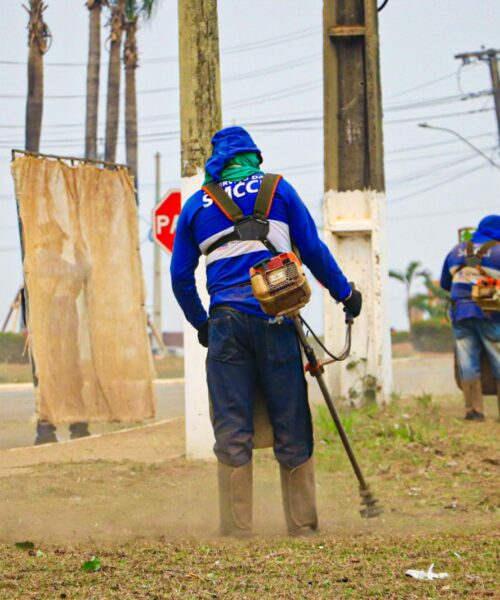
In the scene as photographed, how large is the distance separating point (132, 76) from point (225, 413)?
98.7 feet

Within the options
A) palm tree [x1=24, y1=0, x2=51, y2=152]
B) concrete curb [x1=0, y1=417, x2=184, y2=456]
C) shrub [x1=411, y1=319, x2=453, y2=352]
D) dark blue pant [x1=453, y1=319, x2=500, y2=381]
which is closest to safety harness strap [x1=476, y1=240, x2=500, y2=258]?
dark blue pant [x1=453, y1=319, x2=500, y2=381]

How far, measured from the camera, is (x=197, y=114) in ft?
31.4

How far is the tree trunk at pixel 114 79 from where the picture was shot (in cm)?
3303

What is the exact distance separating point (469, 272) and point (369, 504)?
5.36 m

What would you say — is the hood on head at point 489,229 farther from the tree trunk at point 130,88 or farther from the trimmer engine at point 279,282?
the tree trunk at point 130,88

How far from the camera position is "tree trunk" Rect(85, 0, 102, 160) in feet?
107

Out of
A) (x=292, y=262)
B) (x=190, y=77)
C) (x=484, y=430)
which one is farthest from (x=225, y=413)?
(x=484, y=430)

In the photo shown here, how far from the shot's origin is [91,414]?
1186 centimetres

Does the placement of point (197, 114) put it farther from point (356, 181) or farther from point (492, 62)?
point (492, 62)

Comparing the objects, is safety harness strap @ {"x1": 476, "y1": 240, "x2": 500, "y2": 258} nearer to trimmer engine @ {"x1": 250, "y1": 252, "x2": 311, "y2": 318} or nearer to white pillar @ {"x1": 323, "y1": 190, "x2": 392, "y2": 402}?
white pillar @ {"x1": 323, "y1": 190, "x2": 392, "y2": 402}

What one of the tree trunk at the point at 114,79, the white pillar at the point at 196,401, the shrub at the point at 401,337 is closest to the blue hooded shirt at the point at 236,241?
the white pillar at the point at 196,401

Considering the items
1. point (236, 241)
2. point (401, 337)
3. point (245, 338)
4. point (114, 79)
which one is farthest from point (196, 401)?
point (401, 337)

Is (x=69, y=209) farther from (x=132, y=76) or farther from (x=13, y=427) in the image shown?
(x=132, y=76)

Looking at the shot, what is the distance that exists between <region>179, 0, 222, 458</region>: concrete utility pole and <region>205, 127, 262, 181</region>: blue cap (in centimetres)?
309
